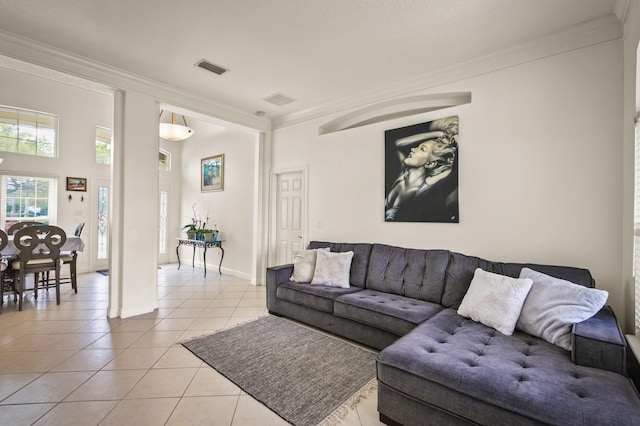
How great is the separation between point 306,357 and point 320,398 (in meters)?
0.58

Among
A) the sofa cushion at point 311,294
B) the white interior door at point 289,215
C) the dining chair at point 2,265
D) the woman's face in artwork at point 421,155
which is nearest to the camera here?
the sofa cushion at point 311,294

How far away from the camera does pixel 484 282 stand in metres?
2.39

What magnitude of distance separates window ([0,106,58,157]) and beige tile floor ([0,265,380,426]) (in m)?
3.04

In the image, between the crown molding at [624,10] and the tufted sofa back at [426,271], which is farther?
the tufted sofa back at [426,271]

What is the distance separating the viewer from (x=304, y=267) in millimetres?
3711

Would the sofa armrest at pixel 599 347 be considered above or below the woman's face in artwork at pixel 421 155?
below

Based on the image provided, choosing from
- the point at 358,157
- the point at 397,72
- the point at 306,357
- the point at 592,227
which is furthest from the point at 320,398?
the point at 397,72

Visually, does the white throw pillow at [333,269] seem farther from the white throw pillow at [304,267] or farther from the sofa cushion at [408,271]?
the sofa cushion at [408,271]

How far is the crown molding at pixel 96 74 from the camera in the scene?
9.33 feet

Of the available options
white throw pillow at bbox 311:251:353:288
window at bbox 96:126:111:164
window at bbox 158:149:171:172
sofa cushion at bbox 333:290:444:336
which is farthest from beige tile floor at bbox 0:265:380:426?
window at bbox 158:149:171:172

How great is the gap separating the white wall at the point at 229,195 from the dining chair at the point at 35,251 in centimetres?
267

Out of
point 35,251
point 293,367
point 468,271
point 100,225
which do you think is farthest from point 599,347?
point 100,225

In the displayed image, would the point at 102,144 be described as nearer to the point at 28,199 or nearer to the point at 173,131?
the point at 28,199

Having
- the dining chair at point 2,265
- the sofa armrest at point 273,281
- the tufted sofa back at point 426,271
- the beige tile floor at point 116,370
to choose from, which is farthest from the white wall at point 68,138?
the tufted sofa back at point 426,271
